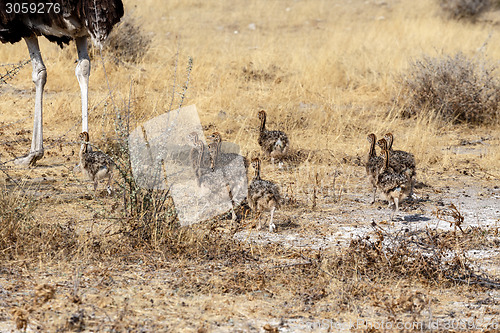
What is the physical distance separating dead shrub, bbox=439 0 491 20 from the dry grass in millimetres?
4703

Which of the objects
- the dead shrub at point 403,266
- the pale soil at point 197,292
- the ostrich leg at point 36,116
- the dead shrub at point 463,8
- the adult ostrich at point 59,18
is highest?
the dead shrub at point 463,8

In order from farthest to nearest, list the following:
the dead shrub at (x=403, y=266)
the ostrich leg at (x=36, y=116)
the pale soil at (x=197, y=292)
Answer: the ostrich leg at (x=36, y=116)
the dead shrub at (x=403, y=266)
the pale soil at (x=197, y=292)

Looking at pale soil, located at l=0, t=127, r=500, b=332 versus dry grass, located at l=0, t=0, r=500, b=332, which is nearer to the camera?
pale soil, located at l=0, t=127, r=500, b=332

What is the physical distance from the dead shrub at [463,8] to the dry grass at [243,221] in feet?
15.4

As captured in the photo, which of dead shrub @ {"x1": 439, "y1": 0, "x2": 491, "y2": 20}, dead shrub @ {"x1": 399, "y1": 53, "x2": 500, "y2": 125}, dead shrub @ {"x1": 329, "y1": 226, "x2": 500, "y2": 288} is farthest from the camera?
dead shrub @ {"x1": 439, "y1": 0, "x2": 491, "y2": 20}

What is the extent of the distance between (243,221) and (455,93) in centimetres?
567

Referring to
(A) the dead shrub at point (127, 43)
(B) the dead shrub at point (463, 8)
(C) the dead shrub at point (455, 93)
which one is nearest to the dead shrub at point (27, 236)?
(C) the dead shrub at point (455, 93)

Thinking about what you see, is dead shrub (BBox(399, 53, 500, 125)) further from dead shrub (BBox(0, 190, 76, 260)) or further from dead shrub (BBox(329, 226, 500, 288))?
dead shrub (BBox(0, 190, 76, 260))

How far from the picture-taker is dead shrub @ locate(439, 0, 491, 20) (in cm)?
2012

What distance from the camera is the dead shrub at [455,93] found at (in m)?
10.5

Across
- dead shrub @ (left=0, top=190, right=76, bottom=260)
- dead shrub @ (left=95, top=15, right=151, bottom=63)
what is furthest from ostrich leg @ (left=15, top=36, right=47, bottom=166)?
dead shrub @ (left=95, top=15, right=151, bottom=63)

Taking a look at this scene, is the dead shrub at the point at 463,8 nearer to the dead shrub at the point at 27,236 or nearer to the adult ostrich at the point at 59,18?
the adult ostrich at the point at 59,18

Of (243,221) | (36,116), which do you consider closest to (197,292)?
(243,221)

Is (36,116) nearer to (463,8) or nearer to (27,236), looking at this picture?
(27,236)
